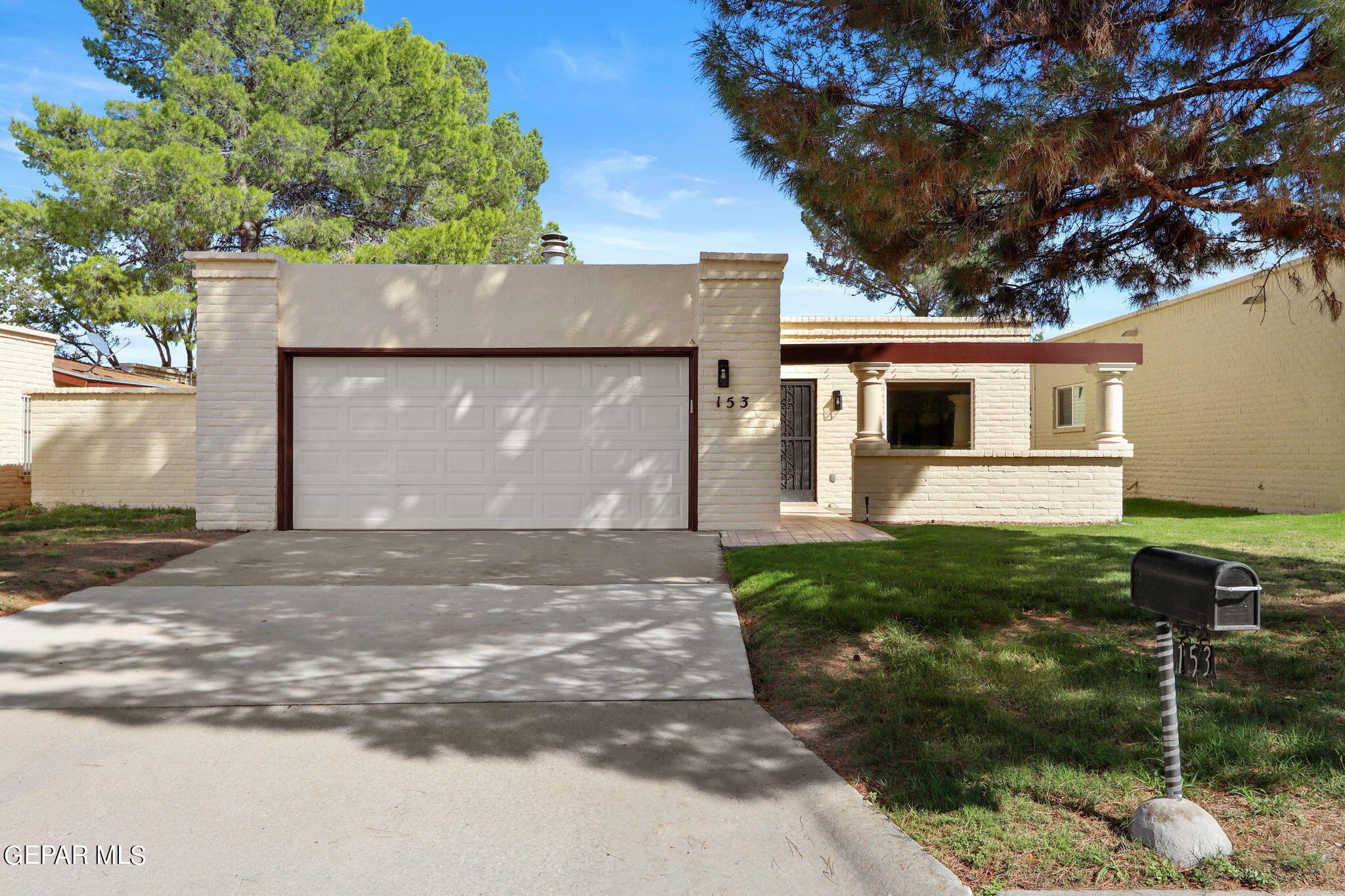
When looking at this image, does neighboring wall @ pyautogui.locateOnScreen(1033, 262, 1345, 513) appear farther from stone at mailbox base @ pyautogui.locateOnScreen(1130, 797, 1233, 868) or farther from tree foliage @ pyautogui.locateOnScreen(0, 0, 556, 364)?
tree foliage @ pyautogui.locateOnScreen(0, 0, 556, 364)

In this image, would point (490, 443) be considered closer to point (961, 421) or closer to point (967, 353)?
point (967, 353)

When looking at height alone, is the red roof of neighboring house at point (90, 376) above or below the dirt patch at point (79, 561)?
above

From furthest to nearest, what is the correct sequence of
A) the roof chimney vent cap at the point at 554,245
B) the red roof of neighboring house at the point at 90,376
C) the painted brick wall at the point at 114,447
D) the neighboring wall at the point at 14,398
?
the red roof of neighboring house at the point at 90,376
the neighboring wall at the point at 14,398
the painted brick wall at the point at 114,447
the roof chimney vent cap at the point at 554,245

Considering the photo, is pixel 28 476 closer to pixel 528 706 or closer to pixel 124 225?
pixel 124 225

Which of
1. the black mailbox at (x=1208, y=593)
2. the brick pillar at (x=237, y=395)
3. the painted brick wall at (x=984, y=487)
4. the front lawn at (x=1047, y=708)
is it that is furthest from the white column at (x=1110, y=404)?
the brick pillar at (x=237, y=395)

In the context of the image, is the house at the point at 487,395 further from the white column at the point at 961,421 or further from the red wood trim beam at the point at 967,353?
the white column at the point at 961,421

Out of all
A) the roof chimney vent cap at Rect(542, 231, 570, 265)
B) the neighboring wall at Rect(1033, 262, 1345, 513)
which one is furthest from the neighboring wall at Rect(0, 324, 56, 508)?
the neighboring wall at Rect(1033, 262, 1345, 513)

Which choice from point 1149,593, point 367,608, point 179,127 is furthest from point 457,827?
point 179,127

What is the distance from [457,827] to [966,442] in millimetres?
11931

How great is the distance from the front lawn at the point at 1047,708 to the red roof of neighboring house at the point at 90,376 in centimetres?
1250

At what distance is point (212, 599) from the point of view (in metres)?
6.11

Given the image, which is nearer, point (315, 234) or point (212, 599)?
point (212, 599)

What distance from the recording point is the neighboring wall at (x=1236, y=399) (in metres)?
11.7

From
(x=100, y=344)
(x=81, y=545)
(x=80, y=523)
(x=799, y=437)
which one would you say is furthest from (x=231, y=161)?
(x=799, y=437)
